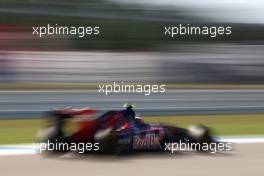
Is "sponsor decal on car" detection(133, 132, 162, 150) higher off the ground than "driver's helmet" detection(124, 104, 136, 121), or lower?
lower

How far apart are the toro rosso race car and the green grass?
2.30 meters

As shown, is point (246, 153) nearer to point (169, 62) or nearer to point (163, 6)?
point (169, 62)

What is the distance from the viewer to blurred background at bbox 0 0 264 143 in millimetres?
10883

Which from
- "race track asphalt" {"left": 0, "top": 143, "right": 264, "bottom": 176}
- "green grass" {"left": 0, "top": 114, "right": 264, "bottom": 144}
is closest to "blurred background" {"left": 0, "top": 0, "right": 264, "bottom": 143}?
"green grass" {"left": 0, "top": 114, "right": 264, "bottom": 144}

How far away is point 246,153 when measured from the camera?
6027 millimetres

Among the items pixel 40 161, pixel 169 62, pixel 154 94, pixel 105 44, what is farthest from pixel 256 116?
pixel 40 161

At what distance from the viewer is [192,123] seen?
1034 centimetres

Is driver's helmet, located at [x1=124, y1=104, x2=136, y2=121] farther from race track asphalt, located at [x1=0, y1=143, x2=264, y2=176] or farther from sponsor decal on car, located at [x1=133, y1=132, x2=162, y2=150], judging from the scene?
race track asphalt, located at [x1=0, y1=143, x2=264, y2=176]

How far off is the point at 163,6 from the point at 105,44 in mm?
2172

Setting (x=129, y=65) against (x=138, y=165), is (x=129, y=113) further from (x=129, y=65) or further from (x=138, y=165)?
(x=129, y=65)

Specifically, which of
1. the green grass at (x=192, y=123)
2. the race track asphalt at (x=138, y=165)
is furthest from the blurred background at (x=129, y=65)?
the race track asphalt at (x=138, y=165)

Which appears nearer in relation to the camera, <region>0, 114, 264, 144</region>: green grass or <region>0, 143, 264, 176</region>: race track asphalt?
<region>0, 143, 264, 176</region>: race track asphalt

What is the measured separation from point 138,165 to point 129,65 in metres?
9.08

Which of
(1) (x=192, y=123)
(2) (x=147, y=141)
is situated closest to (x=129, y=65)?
(1) (x=192, y=123)
